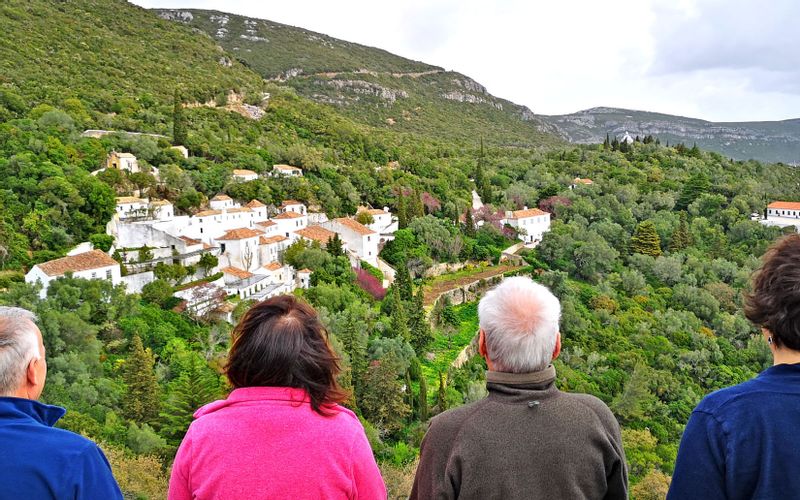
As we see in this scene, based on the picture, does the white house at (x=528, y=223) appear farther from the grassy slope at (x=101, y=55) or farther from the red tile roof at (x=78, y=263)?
the grassy slope at (x=101, y=55)

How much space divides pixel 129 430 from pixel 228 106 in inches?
1651

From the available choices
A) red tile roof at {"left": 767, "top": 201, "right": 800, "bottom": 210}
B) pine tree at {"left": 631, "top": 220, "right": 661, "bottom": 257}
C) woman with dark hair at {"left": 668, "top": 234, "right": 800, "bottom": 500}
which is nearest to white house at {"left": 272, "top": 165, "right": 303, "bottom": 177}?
pine tree at {"left": 631, "top": 220, "right": 661, "bottom": 257}

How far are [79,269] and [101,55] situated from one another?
37177 millimetres

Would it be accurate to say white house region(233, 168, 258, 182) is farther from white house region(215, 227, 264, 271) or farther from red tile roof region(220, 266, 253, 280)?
red tile roof region(220, 266, 253, 280)

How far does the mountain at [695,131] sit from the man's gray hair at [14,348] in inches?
4504

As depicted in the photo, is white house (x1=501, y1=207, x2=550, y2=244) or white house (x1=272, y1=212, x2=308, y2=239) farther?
white house (x1=501, y1=207, x2=550, y2=244)

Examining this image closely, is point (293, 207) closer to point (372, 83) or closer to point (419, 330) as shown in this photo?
point (419, 330)

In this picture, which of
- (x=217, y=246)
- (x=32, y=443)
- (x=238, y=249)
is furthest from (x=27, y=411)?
(x=217, y=246)

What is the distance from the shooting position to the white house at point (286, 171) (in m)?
33.6

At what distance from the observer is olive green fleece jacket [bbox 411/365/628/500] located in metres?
2.09

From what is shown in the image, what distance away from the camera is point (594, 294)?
28016 mm

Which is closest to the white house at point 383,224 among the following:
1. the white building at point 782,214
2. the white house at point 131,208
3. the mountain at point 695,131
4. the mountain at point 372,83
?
the white house at point 131,208

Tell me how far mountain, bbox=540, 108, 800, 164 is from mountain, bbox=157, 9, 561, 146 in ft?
76.7

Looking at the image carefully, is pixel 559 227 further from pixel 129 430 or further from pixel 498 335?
pixel 498 335
